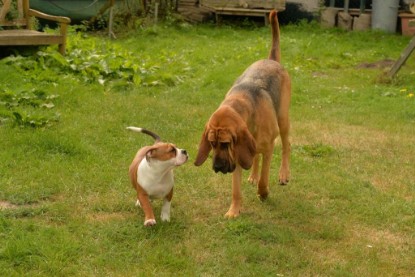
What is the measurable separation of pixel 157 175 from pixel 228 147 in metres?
0.67

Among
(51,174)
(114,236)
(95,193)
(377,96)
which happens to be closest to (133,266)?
(114,236)

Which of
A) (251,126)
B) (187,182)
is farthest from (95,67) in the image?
(251,126)

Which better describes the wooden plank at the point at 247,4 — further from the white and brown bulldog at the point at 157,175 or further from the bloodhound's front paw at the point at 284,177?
the white and brown bulldog at the point at 157,175

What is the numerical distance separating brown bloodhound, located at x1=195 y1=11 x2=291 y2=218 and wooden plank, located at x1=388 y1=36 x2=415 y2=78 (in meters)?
5.00

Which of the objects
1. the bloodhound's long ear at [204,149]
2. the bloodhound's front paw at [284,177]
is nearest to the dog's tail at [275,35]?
the bloodhound's front paw at [284,177]

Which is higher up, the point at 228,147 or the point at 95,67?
the point at 228,147

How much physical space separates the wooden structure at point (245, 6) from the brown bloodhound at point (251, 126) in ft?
39.1

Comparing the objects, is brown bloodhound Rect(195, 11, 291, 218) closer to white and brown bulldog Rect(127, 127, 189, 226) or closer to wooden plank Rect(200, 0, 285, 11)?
white and brown bulldog Rect(127, 127, 189, 226)

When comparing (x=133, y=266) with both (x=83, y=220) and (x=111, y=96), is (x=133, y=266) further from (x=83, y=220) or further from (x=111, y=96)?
(x=111, y=96)

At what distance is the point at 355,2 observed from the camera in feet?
59.6

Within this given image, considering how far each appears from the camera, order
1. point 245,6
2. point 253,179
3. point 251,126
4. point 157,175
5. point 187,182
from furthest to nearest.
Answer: point 245,6 < point 253,179 < point 187,182 < point 251,126 < point 157,175

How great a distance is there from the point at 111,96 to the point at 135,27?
8002mm

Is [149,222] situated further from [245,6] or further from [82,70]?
[245,6]

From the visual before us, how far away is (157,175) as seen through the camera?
16.9 ft
